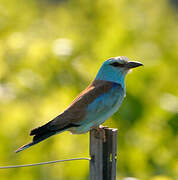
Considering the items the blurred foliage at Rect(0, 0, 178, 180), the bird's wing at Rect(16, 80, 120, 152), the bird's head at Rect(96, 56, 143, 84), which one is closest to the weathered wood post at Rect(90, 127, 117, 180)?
the bird's wing at Rect(16, 80, 120, 152)

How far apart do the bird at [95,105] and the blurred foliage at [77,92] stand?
154 cm

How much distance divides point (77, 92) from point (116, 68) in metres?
3.21

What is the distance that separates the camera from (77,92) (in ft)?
25.4

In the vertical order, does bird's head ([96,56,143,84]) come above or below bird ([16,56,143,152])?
above

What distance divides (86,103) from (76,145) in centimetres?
252

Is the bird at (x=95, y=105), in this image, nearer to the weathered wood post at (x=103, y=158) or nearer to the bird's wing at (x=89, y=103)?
the bird's wing at (x=89, y=103)

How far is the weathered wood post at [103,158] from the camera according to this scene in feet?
Answer: 11.5

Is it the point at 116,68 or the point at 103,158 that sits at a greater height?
the point at 116,68

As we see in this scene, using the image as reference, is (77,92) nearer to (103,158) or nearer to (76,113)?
(76,113)

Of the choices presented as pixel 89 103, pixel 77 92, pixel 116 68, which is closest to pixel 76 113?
pixel 89 103

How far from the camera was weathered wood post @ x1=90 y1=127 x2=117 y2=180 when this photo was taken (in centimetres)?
350

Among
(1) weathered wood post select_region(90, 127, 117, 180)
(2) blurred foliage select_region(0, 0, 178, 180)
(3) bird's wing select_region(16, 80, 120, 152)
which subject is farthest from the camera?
(2) blurred foliage select_region(0, 0, 178, 180)

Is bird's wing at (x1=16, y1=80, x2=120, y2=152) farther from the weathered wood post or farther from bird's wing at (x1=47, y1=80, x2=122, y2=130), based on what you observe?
the weathered wood post

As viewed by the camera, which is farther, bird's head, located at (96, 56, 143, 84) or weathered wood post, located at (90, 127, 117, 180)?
bird's head, located at (96, 56, 143, 84)
